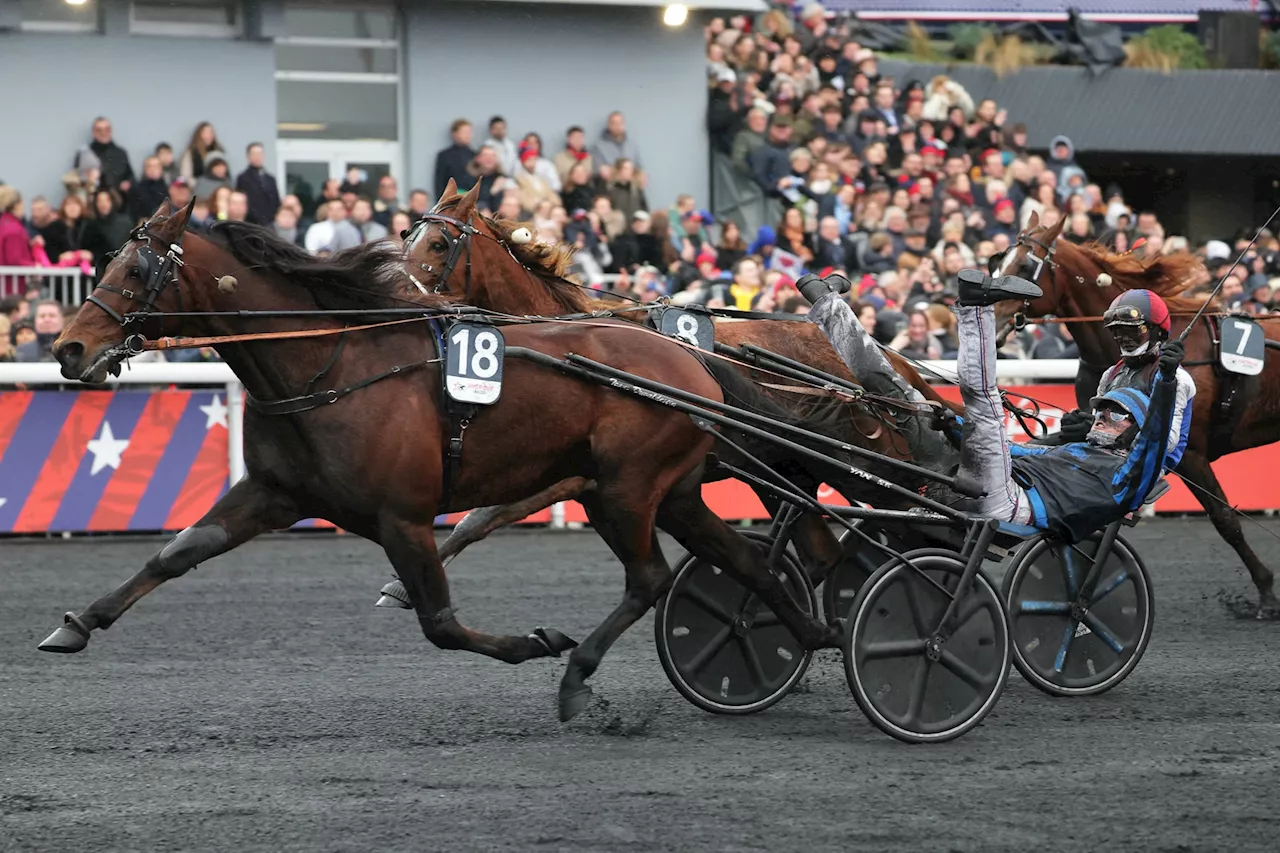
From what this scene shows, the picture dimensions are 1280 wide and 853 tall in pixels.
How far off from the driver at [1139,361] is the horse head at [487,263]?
2.41 metres

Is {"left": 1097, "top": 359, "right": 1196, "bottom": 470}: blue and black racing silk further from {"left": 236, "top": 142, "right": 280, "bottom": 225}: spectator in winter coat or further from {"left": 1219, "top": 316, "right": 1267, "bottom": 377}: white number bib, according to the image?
{"left": 236, "top": 142, "right": 280, "bottom": 225}: spectator in winter coat

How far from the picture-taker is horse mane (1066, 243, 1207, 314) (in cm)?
917

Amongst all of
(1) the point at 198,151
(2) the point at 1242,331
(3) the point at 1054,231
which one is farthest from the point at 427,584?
(1) the point at 198,151

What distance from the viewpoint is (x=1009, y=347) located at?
13242mm

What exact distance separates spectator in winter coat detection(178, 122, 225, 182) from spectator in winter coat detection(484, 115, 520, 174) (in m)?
2.24

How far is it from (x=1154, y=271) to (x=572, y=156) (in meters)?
6.85

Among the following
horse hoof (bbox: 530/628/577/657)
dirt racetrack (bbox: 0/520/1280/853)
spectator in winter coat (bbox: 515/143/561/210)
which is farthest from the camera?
spectator in winter coat (bbox: 515/143/561/210)

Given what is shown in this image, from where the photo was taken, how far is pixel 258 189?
13773mm

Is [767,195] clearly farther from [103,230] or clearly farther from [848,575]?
[848,575]

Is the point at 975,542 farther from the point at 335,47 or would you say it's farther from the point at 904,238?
the point at 335,47

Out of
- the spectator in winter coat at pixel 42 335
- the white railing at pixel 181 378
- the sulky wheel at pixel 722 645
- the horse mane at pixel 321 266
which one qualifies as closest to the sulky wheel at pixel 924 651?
the sulky wheel at pixel 722 645

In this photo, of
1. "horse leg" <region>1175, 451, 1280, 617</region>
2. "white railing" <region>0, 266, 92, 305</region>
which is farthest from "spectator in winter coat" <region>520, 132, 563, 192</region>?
"horse leg" <region>1175, 451, 1280, 617</region>

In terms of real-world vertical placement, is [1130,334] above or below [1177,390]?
above

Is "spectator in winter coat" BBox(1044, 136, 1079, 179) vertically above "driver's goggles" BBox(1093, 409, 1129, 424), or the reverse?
"spectator in winter coat" BBox(1044, 136, 1079, 179)
